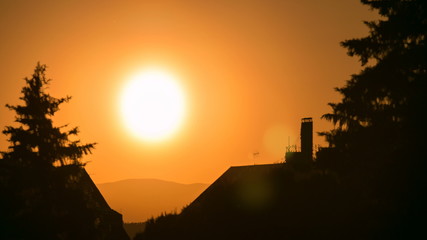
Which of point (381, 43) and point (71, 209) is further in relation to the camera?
point (71, 209)

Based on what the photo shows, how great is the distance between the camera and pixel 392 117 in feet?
77.2

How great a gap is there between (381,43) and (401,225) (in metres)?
8.22

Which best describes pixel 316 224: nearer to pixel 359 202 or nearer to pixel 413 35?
pixel 359 202

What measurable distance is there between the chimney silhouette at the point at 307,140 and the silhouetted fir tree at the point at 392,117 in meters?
21.1

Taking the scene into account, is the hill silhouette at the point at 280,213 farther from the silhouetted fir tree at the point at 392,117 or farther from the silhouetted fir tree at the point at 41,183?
the silhouetted fir tree at the point at 41,183

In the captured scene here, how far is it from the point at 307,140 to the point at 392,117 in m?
25.0

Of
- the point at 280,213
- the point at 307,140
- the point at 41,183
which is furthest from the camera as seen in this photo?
the point at 307,140

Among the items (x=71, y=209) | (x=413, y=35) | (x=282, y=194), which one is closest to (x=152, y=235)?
(x=282, y=194)

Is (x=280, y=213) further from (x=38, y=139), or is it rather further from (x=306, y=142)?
(x=306, y=142)

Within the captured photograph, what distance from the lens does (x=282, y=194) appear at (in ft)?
76.5

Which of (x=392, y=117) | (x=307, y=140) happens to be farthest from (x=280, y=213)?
(x=307, y=140)

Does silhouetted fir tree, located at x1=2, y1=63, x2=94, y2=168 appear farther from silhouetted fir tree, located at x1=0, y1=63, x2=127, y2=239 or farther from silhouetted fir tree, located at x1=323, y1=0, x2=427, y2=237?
silhouetted fir tree, located at x1=323, y1=0, x2=427, y2=237

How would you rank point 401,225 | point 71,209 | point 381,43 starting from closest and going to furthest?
1. point 401,225
2. point 381,43
3. point 71,209

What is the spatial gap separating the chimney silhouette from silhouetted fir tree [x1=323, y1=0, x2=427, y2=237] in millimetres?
21130
